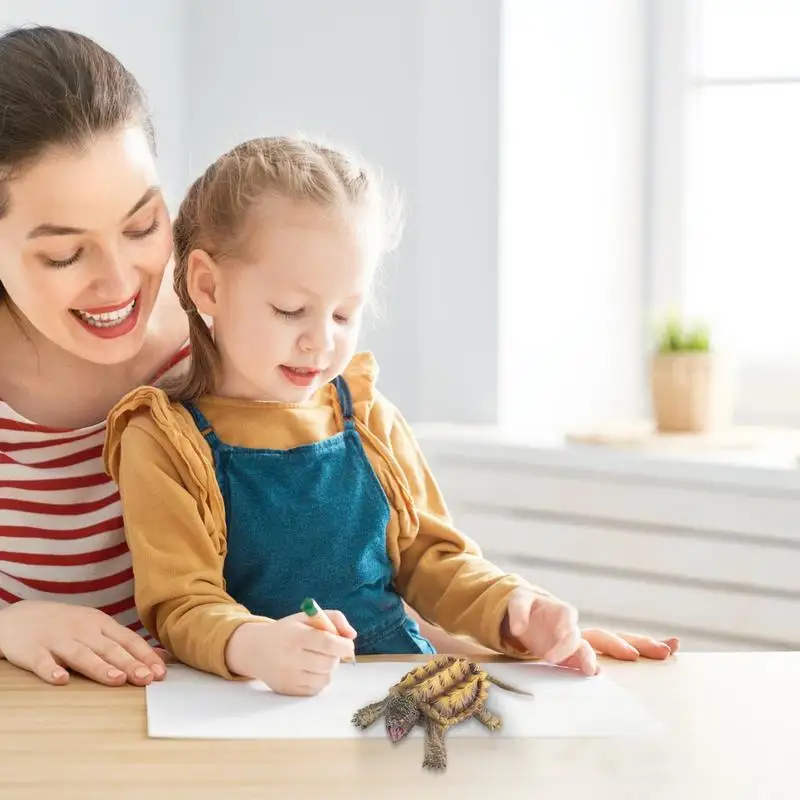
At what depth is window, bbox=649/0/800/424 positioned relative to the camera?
2.60 m

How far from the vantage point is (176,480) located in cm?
103

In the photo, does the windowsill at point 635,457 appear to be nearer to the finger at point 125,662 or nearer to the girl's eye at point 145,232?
the girl's eye at point 145,232

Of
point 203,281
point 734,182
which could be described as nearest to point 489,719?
point 203,281

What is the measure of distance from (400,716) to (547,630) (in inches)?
8.4

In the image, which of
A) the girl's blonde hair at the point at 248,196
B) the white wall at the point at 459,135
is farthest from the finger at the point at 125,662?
the white wall at the point at 459,135

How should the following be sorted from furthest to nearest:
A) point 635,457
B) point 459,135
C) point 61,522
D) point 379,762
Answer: point 459,135
point 635,457
point 61,522
point 379,762

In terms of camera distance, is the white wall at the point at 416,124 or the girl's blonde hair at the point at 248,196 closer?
the girl's blonde hair at the point at 248,196

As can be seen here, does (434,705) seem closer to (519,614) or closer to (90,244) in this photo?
(519,614)

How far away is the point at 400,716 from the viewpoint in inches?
31.9

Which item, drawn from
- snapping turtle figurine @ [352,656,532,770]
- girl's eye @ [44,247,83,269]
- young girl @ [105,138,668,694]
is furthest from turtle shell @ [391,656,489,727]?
girl's eye @ [44,247,83,269]

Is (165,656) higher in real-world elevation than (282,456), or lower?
lower

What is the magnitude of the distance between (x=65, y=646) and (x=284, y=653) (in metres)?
0.19

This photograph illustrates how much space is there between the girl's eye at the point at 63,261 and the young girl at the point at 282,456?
0.29 ft

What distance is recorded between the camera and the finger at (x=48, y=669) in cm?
92
